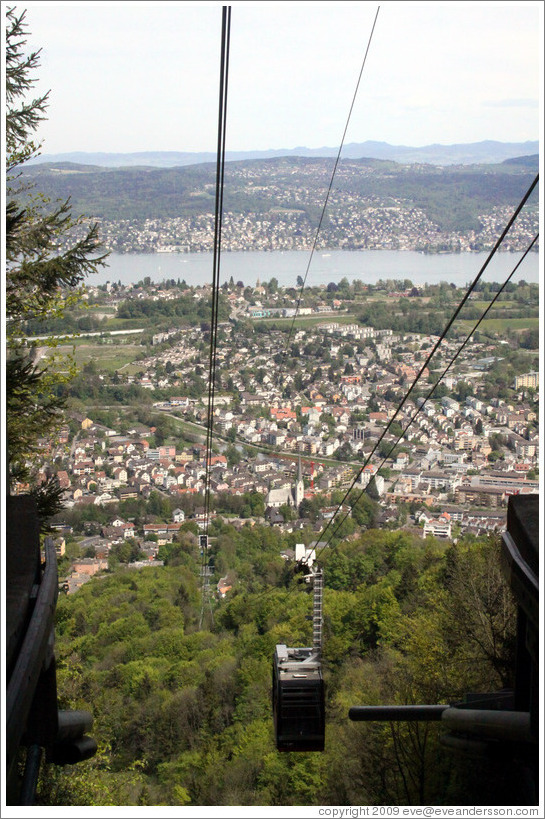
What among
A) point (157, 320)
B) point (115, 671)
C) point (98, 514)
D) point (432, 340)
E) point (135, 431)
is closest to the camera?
point (115, 671)

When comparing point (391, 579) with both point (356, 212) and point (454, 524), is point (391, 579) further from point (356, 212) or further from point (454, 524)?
point (356, 212)

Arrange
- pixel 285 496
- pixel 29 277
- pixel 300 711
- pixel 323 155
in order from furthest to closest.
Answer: pixel 323 155
pixel 285 496
pixel 29 277
pixel 300 711

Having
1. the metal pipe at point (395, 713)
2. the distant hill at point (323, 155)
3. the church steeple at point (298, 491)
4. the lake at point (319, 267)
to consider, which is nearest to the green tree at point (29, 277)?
the metal pipe at point (395, 713)

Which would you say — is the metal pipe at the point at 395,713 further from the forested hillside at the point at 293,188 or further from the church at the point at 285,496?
the forested hillside at the point at 293,188

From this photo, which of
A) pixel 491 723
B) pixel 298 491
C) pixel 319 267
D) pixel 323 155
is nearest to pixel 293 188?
pixel 323 155

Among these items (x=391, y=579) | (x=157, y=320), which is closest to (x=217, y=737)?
(x=391, y=579)

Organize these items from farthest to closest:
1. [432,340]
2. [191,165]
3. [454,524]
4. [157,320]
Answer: [191,165] < [157,320] < [432,340] < [454,524]

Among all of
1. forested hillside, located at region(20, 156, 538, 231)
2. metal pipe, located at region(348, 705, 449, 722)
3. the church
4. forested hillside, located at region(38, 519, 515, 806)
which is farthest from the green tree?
forested hillside, located at region(20, 156, 538, 231)

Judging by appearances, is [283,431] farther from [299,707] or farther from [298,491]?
[299,707]
